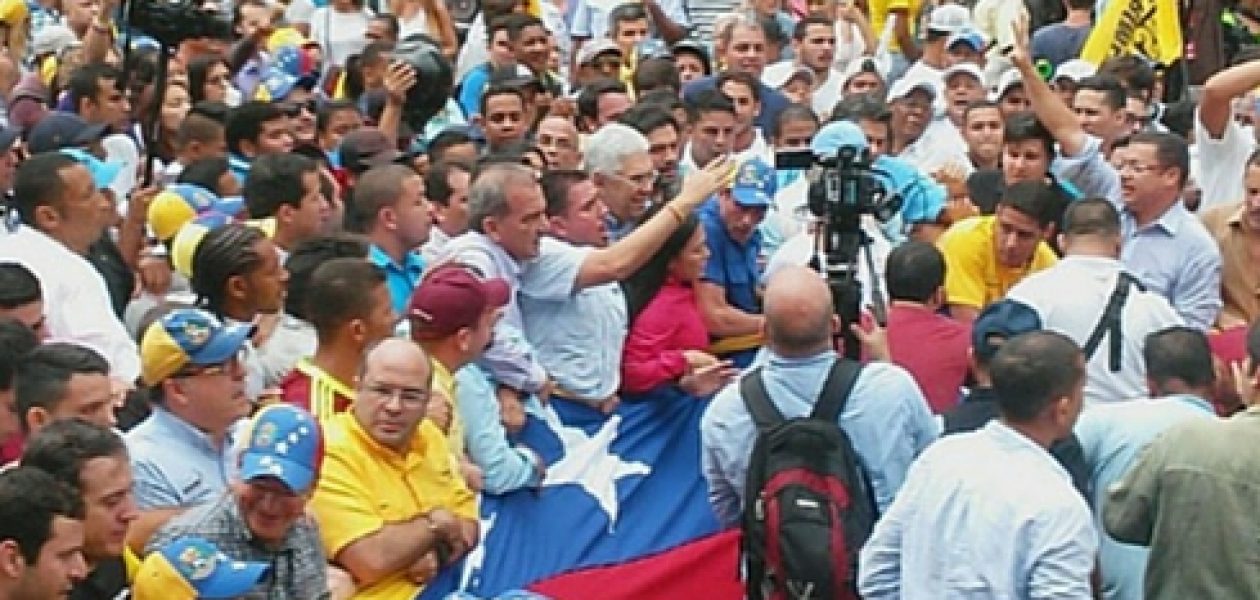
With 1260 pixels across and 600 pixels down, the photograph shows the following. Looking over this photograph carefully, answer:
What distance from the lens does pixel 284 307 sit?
7.32 m

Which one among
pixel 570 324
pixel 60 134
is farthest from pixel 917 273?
pixel 60 134

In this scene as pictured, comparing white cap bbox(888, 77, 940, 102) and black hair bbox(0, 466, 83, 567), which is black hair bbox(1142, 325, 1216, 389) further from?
white cap bbox(888, 77, 940, 102)

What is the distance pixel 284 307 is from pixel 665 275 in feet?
5.11

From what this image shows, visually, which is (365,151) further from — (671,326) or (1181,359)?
(1181,359)

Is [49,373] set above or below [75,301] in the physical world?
above

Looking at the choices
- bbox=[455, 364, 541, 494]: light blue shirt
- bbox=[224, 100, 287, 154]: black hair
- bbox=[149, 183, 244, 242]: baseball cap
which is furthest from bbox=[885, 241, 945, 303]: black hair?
bbox=[224, 100, 287, 154]: black hair

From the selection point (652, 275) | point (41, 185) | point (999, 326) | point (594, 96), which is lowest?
point (594, 96)

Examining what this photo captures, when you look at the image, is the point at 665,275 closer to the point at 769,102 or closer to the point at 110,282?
the point at 110,282

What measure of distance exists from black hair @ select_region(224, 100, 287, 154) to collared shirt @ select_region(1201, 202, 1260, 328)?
400 centimetres

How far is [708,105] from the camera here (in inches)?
419

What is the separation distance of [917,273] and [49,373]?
3.17 metres

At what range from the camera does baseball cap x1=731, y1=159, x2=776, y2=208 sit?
862 cm

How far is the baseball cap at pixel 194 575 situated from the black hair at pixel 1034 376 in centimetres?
201

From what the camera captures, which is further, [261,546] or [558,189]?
[558,189]
